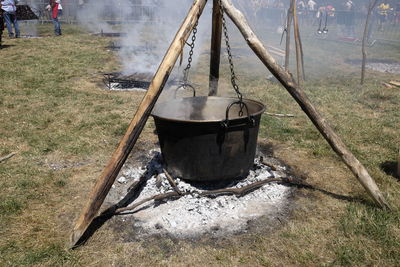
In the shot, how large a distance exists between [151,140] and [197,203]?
205 cm

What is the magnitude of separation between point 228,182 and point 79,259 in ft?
6.25

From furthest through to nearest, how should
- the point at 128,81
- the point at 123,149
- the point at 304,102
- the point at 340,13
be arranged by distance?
the point at 340,13
the point at 128,81
the point at 304,102
the point at 123,149

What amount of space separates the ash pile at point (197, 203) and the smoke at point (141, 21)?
8.54 meters

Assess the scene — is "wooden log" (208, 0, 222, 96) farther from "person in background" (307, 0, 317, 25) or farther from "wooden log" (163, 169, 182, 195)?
"person in background" (307, 0, 317, 25)

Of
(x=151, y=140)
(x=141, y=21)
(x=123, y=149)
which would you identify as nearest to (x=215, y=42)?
(x=151, y=140)

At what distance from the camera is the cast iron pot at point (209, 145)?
337 centimetres

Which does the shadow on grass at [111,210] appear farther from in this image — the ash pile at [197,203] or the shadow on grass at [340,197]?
the shadow on grass at [340,197]

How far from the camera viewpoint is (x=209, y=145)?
3477 mm

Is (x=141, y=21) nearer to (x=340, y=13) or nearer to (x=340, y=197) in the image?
(x=340, y=13)

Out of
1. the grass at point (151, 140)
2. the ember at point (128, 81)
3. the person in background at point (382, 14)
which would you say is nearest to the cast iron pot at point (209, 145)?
the grass at point (151, 140)

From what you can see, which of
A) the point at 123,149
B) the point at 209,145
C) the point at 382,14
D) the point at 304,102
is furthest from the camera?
the point at 382,14

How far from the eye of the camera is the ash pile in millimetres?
3322

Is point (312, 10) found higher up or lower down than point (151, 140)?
higher up

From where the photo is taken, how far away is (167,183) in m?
3.94
